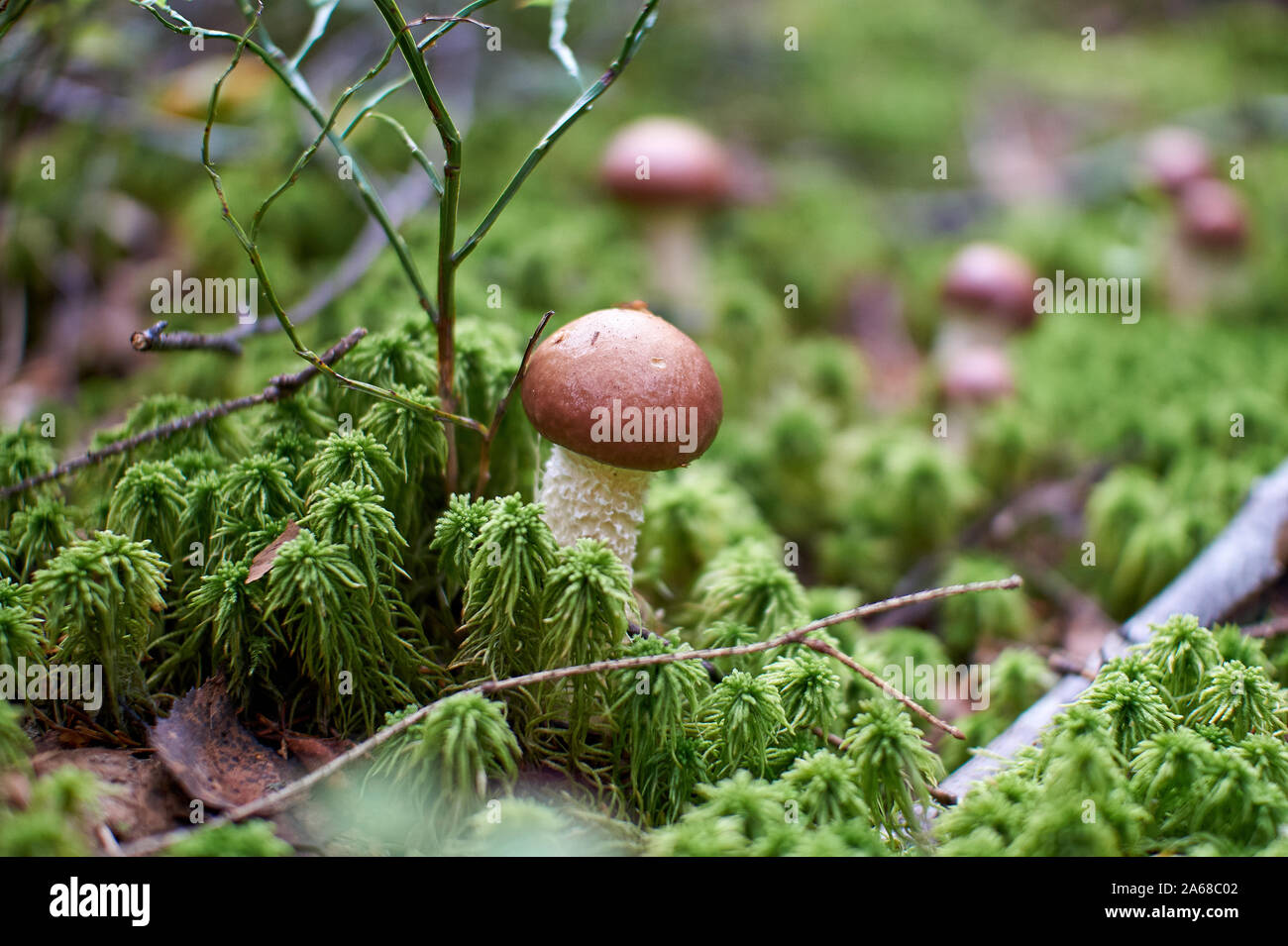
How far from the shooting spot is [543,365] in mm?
1661

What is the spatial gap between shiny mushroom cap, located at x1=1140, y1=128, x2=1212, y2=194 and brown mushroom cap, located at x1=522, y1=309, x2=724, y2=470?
380 cm

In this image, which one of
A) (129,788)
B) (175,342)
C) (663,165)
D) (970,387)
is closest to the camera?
(129,788)

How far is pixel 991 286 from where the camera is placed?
3.71m

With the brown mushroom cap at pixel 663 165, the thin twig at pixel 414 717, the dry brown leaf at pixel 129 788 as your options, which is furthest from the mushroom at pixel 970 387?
the dry brown leaf at pixel 129 788

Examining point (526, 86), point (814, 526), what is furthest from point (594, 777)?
point (526, 86)

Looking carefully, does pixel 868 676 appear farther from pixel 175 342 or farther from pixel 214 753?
pixel 175 342

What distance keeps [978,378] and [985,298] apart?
48 cm

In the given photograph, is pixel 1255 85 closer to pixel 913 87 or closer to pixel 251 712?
pixel 913 87

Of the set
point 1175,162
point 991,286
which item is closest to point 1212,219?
point 1175,162

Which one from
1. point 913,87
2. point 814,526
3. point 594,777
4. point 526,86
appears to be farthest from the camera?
point 913,87

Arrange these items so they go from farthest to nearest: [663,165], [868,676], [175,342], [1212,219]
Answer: [1212,219] → [663,165] → [175,342] → [868,676]
